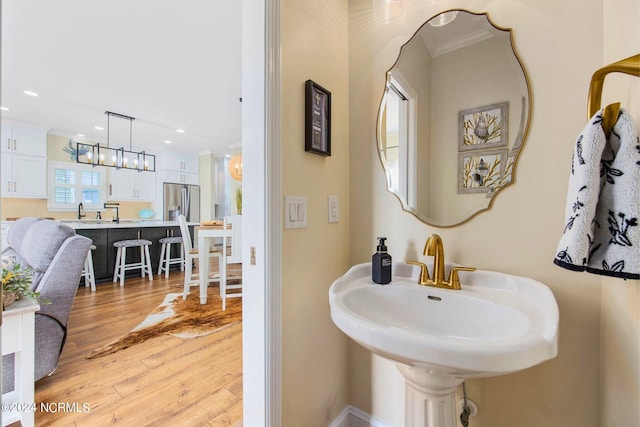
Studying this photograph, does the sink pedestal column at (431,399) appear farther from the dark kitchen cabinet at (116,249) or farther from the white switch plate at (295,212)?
the dark kitchen cabinet at (116,249)

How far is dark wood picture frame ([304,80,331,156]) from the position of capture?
4.07 feet

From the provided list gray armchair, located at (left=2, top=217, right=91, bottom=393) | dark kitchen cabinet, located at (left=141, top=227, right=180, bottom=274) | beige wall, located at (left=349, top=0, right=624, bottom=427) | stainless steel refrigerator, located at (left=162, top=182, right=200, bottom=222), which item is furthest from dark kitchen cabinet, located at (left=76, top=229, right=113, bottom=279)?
beige wall, located at (left=349, top=0, right=624, bottom=427)

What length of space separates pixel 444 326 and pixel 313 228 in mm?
638

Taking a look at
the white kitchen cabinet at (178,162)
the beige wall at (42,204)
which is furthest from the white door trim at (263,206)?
the white kitchen cabinet at (178,162)

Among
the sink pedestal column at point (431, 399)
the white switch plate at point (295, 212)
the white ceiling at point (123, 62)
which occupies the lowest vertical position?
the sink pedestal column at point (431, 399)

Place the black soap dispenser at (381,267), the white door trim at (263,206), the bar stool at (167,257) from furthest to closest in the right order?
the bar stool at (167,257)
the black soap dispenser at (381,267)
the white door trim at (263,206)

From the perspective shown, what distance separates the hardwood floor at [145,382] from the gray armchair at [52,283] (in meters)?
0.23

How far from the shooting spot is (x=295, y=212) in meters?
1.19

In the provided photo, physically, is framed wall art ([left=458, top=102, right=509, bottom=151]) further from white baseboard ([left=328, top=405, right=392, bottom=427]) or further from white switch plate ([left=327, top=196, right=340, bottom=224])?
white baseboard ([left=328, top=405, right=392, bottom=427])

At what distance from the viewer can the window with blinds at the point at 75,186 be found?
4.96 m

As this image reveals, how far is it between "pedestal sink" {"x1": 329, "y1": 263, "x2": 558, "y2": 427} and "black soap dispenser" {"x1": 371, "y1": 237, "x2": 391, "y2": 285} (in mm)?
32

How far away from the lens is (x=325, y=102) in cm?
133

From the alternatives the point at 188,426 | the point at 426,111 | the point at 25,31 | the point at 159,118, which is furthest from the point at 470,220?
the point at 159,118

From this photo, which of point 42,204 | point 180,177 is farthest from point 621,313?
point 180,177
